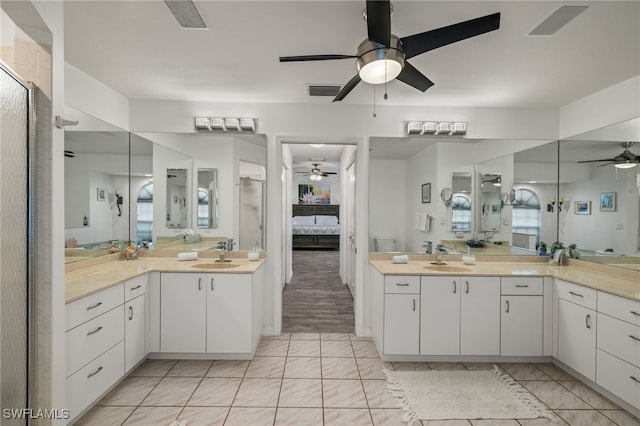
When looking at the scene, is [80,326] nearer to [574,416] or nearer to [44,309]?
[44,309]

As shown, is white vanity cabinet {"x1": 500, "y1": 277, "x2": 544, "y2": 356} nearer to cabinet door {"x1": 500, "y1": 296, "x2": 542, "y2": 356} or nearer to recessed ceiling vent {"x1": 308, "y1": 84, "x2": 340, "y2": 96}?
cabinet door {"x1": 500, "y1": 296, "x2": 542, "y2": 356}

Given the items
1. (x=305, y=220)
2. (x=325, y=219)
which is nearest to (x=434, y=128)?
(x=325, y=219)

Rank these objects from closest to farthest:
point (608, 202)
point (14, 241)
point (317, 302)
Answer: point (14, 241)
point (608, 202)
point (317, 302)

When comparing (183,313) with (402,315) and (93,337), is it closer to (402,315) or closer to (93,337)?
Answer: (93,337)

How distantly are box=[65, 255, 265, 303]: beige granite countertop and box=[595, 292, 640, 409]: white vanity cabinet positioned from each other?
2779 millimetres

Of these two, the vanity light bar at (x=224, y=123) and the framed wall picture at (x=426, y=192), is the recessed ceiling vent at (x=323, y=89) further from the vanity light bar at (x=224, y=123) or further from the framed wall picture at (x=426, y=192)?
the framed wall picture at (x=426, y=192)

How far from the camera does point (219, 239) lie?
3.37m

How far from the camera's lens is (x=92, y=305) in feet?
6.56

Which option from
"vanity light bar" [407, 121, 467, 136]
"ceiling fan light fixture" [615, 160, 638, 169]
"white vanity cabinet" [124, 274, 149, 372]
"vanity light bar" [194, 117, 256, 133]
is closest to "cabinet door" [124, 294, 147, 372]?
"white vanity cabinet" [124, 274, 149, 372]

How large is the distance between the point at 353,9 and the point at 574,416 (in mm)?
3060

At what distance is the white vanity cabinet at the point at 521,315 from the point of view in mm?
2703

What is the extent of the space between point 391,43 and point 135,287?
2.61 meters

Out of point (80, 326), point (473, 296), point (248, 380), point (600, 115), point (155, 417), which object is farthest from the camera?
point (600, 115)

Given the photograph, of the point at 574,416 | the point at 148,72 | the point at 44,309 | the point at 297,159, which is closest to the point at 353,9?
the point at 148,72
